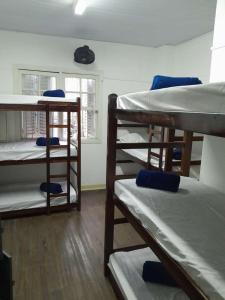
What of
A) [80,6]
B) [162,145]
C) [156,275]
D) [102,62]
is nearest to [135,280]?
[156,275]

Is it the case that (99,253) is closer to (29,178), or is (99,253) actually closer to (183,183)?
(183,183)

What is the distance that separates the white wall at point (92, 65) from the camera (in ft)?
11.5

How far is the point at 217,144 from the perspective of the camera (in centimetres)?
193

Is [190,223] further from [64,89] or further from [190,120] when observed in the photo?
[64,89]

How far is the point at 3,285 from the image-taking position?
1.03 metres

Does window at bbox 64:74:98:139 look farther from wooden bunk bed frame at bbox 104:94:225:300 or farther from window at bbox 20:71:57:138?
wooden bunk bed frame at bbox 104:94:225:300

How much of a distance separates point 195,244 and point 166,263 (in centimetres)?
16

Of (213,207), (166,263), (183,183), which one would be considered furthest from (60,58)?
(166,263)

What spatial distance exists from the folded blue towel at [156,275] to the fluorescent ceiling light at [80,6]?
2427 millimetres

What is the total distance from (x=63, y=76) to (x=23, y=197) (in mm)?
1966

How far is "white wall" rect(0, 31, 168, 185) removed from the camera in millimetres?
3490

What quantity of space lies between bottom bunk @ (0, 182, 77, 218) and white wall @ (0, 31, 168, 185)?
1.32 ft

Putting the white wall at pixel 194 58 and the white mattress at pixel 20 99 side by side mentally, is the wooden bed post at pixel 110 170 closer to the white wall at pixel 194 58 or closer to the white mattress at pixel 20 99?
the white mattress at pixel 20 99

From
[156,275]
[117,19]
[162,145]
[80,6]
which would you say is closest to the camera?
[156,275]
